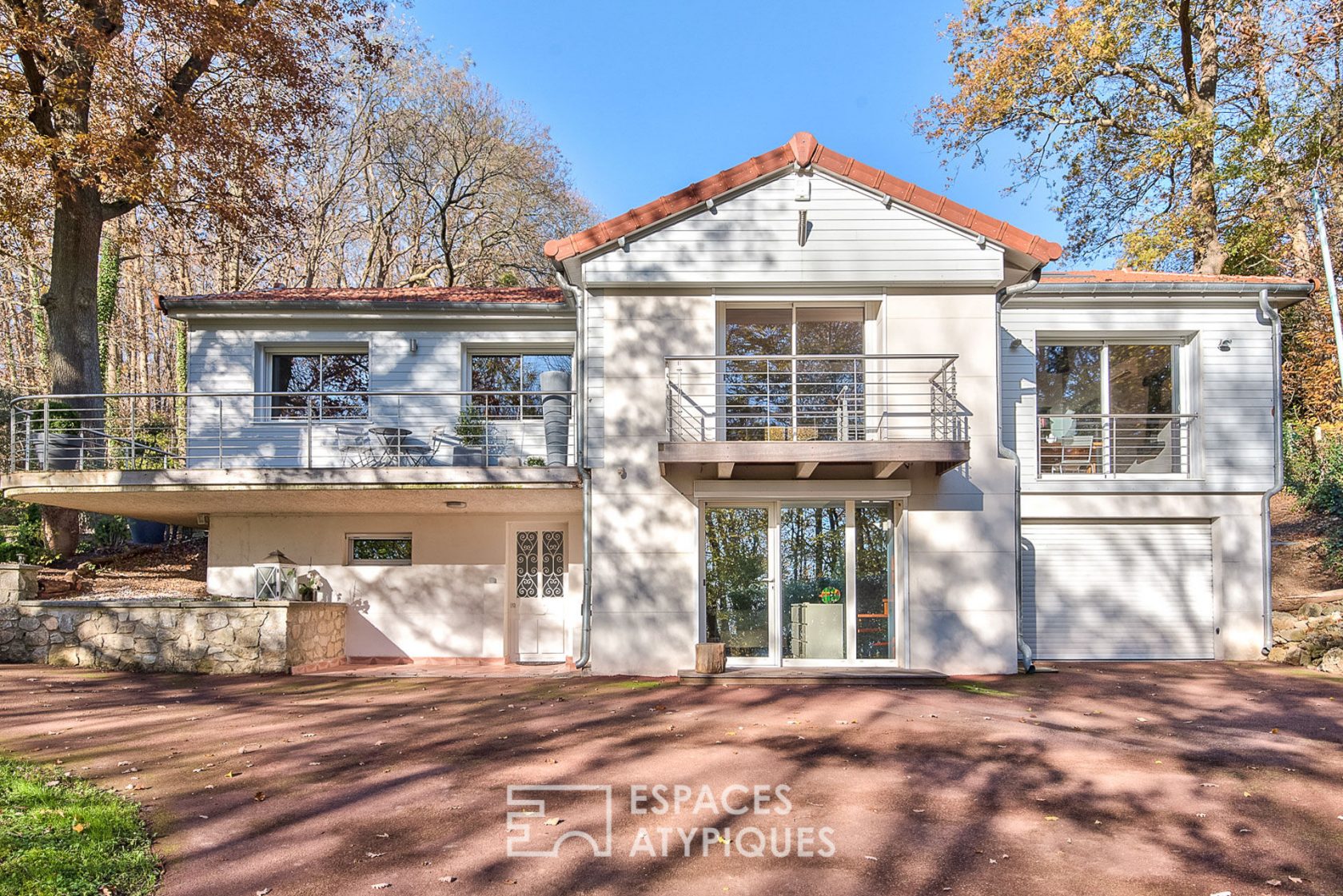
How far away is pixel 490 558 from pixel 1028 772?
28.8 feet

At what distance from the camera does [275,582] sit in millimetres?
13383

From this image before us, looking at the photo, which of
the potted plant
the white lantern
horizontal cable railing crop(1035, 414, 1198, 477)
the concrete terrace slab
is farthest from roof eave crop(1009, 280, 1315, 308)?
the white lantern

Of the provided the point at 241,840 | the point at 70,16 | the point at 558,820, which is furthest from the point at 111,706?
the point at 70,16

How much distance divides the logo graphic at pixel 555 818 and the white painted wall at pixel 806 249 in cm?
674

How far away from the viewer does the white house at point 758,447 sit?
11258 millimetres

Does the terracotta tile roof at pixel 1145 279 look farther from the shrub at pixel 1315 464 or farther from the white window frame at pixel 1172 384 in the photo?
the shrub at pixel 1315 464

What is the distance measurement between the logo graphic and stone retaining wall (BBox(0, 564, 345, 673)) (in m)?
6.70

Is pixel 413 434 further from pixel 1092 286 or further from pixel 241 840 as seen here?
pixel 1092 286

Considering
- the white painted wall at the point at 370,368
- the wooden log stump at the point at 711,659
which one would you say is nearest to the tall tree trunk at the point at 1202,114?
the white painted wall at the point at 370,368

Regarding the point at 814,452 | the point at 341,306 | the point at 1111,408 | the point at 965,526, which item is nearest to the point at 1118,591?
the point at 1111,408

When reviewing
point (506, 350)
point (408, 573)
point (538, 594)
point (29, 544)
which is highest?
point (506, 350)

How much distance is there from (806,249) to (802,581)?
4.17m

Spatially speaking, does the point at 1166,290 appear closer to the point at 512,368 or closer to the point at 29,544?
the point at 512,368

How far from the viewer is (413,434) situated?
1335cm
